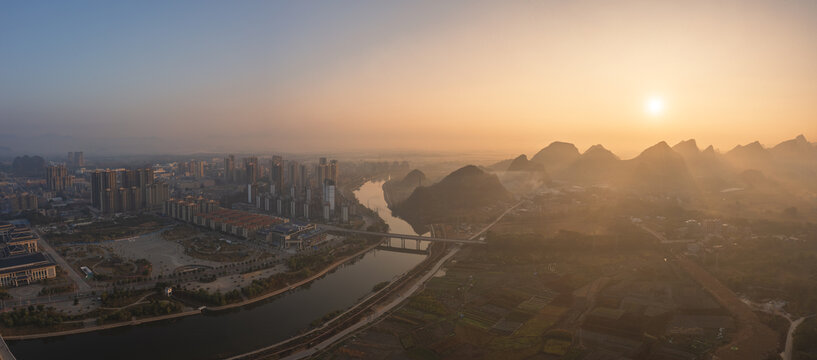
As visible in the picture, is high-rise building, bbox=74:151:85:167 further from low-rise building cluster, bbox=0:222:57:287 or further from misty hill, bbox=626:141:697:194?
misty hill, bbox=626:141:697:194

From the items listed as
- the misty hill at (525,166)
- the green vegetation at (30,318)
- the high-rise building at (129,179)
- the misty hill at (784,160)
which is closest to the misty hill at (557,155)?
the misty hill at (525,166)

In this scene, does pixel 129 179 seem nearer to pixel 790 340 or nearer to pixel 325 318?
pixel 325 318

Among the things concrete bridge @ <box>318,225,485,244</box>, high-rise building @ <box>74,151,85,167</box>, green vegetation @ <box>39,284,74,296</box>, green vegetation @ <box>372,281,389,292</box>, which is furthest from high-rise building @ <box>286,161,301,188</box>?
high-rise building @ <box>74,151,85,167</box>

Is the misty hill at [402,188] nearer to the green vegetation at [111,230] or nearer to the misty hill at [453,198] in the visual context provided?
the misty hill at [453,198]

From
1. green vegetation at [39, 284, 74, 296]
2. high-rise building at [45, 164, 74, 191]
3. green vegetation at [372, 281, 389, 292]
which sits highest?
high-rise building at [45, 164, 74, 191]

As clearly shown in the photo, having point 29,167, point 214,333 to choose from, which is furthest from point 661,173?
point 29,167
